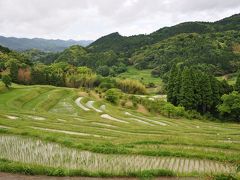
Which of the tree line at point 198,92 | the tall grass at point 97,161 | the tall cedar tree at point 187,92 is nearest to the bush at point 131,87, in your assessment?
the tree line at point 198,92

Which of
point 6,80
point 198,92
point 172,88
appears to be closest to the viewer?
point 6,80

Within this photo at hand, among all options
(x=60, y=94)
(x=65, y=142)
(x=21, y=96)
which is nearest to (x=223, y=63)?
(x=60, y=94)

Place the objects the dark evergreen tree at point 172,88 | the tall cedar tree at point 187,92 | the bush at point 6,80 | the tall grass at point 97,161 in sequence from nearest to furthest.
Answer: the tall grass at point 97,161
the bush at point 6,80
the tall cedar tree at point 187,92
the dark evergreen tree at point 172,88

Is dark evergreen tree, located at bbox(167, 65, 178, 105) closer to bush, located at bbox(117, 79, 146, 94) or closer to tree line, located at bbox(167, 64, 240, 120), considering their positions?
tree line, located at bbox(167, 64, 240, 120)

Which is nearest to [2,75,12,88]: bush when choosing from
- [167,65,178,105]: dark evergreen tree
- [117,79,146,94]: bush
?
[167,65,178,105]: dark evergreen tree

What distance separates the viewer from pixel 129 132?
33.3m

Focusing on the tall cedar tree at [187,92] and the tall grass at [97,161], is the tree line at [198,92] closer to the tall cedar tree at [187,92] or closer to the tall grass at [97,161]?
the tall cedar tree at [187,92]

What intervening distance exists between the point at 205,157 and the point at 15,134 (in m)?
15.1

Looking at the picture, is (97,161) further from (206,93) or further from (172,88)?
(172,88)

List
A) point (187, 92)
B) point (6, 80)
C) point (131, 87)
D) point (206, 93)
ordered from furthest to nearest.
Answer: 1. point (131, 87)
2. point (206, 93)
3. point (187, 92)
4. point (6, 80)

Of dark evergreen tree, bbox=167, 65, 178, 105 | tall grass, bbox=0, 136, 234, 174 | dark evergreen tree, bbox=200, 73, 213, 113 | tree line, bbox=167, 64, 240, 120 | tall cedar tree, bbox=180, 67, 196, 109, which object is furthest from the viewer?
dark evergreen tree, bbox=167, 65, 178, 105

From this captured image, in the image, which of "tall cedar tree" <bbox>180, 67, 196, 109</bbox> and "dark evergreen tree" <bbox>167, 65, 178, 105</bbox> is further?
"dark evergreen tree" <bbox>167, 65, 178, 105</bbox>

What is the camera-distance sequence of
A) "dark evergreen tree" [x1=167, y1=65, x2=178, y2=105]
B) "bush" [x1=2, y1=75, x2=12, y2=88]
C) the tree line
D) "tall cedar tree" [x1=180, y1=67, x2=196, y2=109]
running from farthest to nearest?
1. "dark evergreen tree" [x1=167, y1=65, x2=178, y2=105]
2. the tree line
3. "tall cedar tree" [x1=180, y1=67, x2=196, y2=109]
4. "bush" [x1=2, y1=75, x2=12, y2=88]

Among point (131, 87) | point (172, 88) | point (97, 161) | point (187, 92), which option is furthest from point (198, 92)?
point (97, 161)
